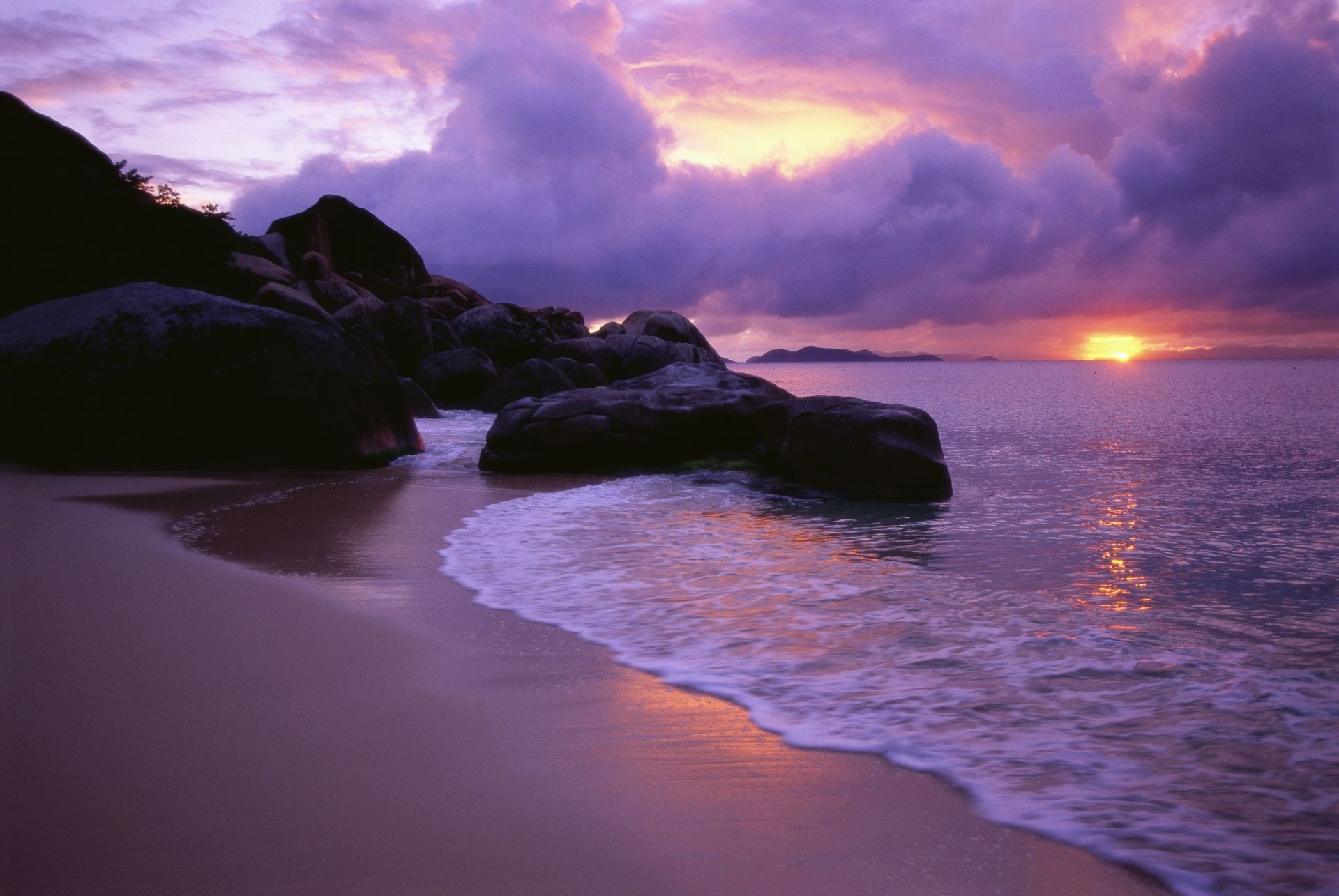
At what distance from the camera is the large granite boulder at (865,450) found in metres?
8.98

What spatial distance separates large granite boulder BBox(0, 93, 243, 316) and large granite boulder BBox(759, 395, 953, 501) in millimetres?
10757

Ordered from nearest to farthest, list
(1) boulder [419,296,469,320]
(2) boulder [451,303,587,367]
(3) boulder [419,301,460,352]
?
(3) boulder [419,301,460,352] → (2) boulder [451,303,587,367] → (1) boulder [419,296,469,320]

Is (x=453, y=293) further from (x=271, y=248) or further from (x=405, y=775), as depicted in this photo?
(x=405, y=775)

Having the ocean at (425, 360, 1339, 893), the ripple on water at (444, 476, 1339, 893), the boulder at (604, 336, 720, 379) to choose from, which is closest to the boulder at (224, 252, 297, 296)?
the boulder at (604, 336, 720, 379)

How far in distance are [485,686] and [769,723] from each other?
109cm

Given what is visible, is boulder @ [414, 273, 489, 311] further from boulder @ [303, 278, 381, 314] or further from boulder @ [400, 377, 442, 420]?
boulder @ [400, 377, 442, 420]

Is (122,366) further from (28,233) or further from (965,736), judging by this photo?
(965,736)

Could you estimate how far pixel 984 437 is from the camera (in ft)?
59.3

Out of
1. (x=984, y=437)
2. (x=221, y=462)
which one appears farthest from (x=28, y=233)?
(x=984, y=437)

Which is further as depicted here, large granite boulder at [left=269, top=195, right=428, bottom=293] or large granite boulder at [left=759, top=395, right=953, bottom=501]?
large granite boulder at [left=269, top=195, right=428, bottom=293]

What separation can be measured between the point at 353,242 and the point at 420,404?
26890 mm

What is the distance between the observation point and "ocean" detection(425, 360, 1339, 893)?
2449mm

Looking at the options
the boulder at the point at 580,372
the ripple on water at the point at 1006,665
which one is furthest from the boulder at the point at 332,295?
the ripple on water at the point at 1006,665

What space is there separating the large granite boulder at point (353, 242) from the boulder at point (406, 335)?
47.5ft
